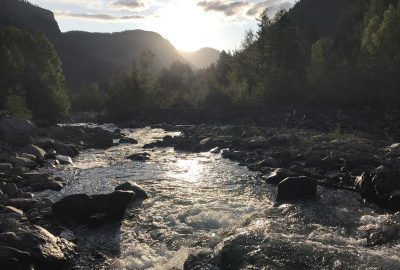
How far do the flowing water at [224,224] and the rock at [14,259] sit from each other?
4.77 ft

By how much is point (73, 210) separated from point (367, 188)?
36.6ft

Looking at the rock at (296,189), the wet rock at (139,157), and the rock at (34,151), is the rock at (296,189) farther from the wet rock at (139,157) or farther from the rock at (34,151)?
the rock at (34,151)

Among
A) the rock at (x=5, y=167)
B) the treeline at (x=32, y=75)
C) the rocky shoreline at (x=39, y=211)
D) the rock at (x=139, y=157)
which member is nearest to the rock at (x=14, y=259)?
the rocky shoreline at (x=39, y=211)

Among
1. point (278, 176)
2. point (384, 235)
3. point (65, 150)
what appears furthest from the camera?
point (65, 150)

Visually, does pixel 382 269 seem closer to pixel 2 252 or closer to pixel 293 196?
pixel 293 196

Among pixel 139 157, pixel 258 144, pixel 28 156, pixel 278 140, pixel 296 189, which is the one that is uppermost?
pixel 296 189

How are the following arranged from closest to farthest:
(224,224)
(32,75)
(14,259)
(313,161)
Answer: (14,259) → (224,224) → (313,161) → (32,75)

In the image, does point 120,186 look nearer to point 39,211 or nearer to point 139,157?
point 39,211

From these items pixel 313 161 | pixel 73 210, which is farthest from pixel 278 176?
pixel 73 210

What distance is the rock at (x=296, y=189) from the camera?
1576cm

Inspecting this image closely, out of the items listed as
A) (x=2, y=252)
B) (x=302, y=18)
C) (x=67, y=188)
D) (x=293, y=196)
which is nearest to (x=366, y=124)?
(x=293, y=196)

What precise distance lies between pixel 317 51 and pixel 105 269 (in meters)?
58.5

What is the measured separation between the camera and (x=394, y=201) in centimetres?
1398

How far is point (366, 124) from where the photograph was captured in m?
38.2
